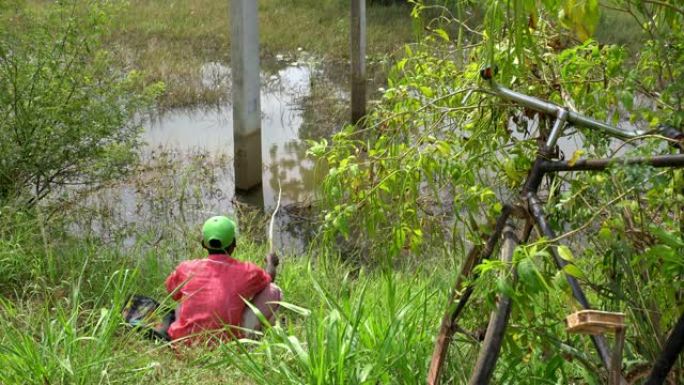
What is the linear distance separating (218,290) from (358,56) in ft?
21.4

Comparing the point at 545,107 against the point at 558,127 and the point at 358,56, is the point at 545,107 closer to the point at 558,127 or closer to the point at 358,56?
the point at 558,127

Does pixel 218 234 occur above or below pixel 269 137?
above

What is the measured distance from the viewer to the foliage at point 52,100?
209 inches

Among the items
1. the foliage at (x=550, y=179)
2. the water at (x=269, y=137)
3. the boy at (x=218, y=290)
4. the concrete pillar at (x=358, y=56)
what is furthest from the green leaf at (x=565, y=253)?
the concrete pillar at (x=358, y=56)

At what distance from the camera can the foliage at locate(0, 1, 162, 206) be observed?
5297 mm

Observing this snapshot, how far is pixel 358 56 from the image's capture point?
9.55m

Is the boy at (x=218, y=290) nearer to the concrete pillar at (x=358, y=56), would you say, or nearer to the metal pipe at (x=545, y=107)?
the metal pipe at (x=545, y=107)

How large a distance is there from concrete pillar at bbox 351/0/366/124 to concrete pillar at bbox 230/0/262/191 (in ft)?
6.66

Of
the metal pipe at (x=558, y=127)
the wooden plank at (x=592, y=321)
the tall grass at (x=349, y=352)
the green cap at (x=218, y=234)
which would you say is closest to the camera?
the wooden plank at (x=592, y=321)

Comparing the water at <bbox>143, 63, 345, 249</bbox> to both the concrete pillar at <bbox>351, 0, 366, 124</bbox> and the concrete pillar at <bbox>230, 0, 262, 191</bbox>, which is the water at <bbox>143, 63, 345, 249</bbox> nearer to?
the concrete pillar at <bbox>230, 0, 262, 191</bbox>

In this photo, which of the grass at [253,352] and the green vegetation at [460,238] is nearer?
the green vegetation at [460,238]

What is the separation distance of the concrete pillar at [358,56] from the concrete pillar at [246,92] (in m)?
2.03

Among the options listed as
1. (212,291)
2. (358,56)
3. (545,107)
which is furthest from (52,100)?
(358,56)

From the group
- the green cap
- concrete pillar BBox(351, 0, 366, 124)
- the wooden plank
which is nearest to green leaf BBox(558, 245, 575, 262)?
the wooden plank
